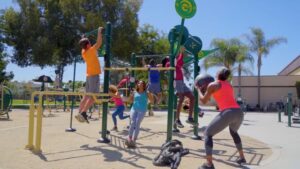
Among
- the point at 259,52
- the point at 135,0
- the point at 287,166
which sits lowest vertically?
the point at 287,166

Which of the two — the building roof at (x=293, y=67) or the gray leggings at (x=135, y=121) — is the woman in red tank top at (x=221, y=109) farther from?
the building roof at (x=293, y=67)

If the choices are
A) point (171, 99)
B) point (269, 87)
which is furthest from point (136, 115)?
point (269, 87)

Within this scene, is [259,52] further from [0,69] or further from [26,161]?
[26,161]

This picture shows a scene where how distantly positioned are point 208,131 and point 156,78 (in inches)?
207

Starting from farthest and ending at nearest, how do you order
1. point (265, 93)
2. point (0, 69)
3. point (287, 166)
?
point (265, 93)
point (0, 69)
point (287, 166)

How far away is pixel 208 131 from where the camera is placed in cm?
620

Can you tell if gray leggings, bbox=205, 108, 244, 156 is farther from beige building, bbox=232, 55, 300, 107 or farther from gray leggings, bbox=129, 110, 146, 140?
beige building, bbox=232, 55, 300, 107

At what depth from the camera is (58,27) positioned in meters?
34.0

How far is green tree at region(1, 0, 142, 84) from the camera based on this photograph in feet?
109

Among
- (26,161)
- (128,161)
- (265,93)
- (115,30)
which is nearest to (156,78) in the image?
(128,161)

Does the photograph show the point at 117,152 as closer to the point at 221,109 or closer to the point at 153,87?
the point at 221,109

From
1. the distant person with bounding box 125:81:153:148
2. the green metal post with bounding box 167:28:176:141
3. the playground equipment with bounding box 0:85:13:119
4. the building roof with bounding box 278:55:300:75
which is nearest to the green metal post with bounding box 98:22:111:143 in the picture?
the distant person with bounding box 125:81:153:148

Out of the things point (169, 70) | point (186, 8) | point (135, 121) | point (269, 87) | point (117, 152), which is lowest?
point (117, 152)

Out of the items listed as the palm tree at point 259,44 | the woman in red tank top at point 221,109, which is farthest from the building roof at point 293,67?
the woman in red tank top at point 221,109
